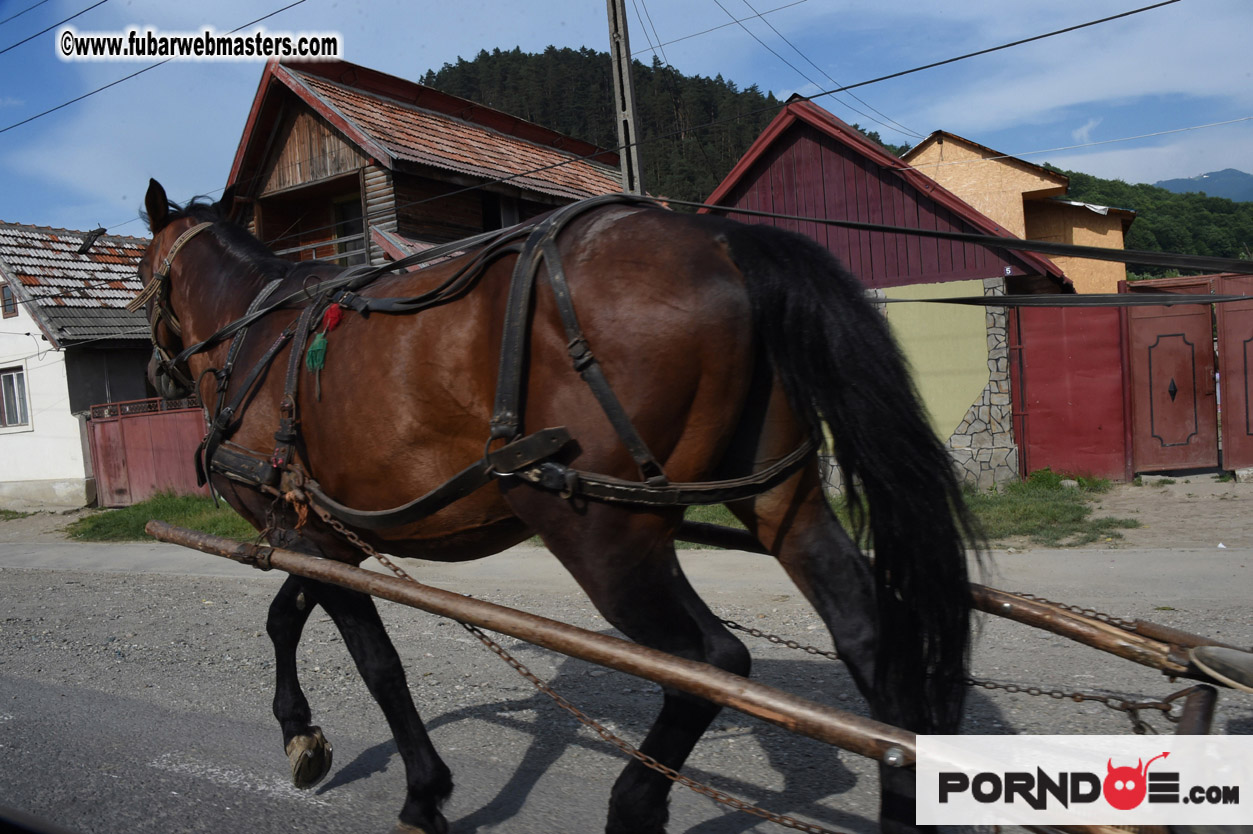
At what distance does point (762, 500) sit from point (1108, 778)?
1023mm

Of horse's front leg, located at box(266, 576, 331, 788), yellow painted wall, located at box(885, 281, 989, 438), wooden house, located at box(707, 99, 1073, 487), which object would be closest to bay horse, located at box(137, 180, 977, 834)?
horse's front leg, located at box(266, 576, 331, 788)

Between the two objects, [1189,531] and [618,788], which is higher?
[618,788]

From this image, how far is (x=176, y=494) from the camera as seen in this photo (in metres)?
14.8

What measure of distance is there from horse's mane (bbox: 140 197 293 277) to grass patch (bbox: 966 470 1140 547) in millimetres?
5261

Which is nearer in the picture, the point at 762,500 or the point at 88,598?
the point at 762,500

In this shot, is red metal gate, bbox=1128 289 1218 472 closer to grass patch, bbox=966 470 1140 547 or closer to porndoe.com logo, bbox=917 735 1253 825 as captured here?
grass patch, bbox=966 470 1140 547

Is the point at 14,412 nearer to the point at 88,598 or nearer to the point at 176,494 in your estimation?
the point at 176,494

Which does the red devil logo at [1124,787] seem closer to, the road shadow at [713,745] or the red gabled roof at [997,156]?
the road shadow at [713,745]

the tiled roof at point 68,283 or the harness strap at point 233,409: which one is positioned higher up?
the tiled roof at point 68,283

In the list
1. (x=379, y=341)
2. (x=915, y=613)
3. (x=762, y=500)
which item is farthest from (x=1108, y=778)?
(x=379, y=341)

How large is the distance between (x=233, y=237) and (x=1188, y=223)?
116 feet

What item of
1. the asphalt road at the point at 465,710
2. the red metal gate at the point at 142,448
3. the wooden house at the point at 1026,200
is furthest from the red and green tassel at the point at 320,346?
the wooden house at the point at 1026,200

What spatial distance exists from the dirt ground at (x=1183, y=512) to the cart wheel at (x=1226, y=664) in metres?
5.16

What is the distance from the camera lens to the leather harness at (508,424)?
2129mm
